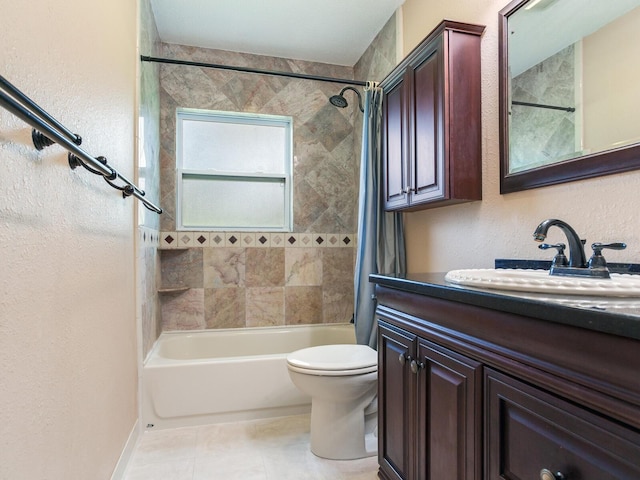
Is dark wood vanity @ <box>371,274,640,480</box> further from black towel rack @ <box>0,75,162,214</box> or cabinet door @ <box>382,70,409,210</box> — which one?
black towel rack @ <box>0,75,162,214</box>

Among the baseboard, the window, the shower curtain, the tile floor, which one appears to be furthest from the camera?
the window

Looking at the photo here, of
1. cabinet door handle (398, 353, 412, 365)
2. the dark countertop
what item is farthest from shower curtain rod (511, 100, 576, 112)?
cabinet door handle (398, 353, 412, 365)

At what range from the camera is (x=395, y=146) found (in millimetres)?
1952

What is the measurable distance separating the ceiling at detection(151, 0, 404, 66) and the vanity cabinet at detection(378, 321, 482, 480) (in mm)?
2046

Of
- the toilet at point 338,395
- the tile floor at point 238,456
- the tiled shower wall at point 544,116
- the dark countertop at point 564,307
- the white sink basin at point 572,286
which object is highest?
the tiled shower wall at point 544,116

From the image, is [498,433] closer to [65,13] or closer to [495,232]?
[495,232]

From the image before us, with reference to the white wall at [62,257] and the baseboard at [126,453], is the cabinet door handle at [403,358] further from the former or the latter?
the baseboard at [126,453]

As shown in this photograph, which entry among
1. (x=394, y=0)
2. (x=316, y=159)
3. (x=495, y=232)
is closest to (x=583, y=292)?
(x=495, y=232)

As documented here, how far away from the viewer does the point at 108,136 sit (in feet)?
4.81

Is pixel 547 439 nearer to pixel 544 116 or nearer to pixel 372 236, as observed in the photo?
pixel 544 116

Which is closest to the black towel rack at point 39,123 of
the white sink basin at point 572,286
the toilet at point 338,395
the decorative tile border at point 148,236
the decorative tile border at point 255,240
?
the decorative tile border at point 148,236

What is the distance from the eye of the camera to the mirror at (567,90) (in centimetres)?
105

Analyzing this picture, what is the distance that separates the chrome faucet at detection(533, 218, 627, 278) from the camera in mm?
964

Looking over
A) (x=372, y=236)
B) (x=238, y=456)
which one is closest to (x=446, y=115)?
(x=372, y=236)
